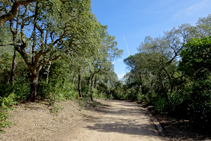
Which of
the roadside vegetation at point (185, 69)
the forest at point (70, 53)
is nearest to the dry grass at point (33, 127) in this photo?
the forest at point (70, 53)

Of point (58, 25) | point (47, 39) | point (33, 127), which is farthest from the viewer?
point (47, 39)

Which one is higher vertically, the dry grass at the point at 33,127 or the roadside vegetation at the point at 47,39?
the roadside vegetation at the point at 47,39

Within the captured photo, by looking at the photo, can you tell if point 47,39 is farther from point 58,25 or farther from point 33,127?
point 33,127

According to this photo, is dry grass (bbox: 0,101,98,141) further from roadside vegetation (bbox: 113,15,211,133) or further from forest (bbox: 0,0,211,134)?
roadside vegetation (bbox: 113,15,211,133)

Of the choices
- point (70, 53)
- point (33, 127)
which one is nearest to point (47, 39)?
point (70, 53)

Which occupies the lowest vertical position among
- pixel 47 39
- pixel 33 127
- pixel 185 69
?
pixel 33 127

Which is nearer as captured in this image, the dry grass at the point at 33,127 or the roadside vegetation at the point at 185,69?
the dry grass at the point at 33,127

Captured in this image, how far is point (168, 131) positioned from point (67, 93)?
10156 millimetres

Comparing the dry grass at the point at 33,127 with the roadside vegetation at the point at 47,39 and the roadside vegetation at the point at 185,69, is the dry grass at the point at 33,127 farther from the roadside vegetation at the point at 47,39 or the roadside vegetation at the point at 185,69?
the roadside vegetation at the point at 185,69

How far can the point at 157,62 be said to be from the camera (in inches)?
537

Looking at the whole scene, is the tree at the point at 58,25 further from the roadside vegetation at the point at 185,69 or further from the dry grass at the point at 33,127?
the roadside vegetation at the point at 185,69

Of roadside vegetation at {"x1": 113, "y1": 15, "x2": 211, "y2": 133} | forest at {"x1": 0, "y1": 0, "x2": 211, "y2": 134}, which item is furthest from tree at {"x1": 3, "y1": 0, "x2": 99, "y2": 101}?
roadside vegetation at {"x1": 113, "y1": 15, "x2": 211, "y2": 133}

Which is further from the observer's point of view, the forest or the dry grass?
the forest

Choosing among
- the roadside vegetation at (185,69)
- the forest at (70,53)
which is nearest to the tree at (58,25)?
the forest at (70,53)
